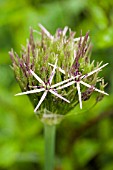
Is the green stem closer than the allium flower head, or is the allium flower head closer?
the allium flower head

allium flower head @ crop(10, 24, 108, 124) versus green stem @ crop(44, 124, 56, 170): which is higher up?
allium flower head @ crop(10, 24, 108, 124)

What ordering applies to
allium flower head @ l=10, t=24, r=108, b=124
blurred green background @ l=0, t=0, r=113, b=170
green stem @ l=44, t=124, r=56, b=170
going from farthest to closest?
blurred green background @ l=0, t=0, r=113, b=170 < green stem @ l=44, t=124, r=56, b=170 < allium flower head @ l=10, t=24, r=108, b=124

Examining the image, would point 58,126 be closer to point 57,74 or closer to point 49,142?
point 49,142

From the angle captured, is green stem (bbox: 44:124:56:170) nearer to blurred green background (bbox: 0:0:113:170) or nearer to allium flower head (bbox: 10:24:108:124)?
allium flower head (bbox: 10:24:108:124)

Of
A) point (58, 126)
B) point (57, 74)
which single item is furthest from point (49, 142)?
point (58, 126)

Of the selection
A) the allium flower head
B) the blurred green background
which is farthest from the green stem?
the blurred green background

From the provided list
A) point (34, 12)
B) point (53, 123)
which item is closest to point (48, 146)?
point (53, 123)

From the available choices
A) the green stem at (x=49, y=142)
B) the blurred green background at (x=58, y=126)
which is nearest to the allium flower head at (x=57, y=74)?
the green stem at (x=49, y=142)

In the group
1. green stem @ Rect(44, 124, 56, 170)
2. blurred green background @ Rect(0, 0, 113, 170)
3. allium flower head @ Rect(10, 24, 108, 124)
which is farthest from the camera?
blurred green background @ Rect(0, 0, 113, 170)
